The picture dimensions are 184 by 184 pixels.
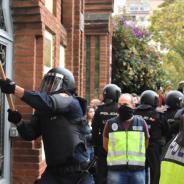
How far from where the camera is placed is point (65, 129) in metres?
5.34

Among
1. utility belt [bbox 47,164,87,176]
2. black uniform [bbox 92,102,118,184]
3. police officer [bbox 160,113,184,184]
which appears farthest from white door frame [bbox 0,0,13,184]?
police officer [bbox 160,113,184,184]

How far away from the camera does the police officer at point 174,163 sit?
312 cm

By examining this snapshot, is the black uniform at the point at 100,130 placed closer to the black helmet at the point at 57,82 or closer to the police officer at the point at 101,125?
the police officer at the point at 101,125

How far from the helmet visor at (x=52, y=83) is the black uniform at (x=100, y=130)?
3423 mm

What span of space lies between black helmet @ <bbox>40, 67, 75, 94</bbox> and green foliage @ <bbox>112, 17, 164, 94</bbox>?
13.2 m

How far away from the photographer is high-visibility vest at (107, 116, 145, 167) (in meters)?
7.12

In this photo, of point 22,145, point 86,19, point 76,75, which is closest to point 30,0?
point 22,145

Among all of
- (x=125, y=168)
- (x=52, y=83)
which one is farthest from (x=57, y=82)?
(x=125, y=168)

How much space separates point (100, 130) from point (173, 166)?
5735mm

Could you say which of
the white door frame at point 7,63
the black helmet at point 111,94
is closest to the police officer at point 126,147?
the white door frame at point 7,63

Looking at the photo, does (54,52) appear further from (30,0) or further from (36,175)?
(36,175)

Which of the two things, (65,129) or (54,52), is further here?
(54,52)

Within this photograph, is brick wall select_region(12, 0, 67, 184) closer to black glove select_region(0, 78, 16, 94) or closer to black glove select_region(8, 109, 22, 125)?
black glove select_region(8, 109, 22, 125)

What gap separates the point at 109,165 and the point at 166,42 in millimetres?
33959
